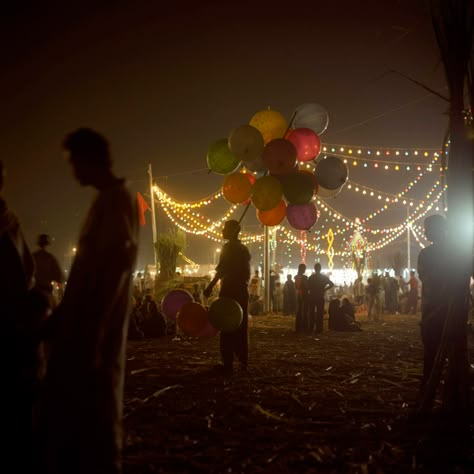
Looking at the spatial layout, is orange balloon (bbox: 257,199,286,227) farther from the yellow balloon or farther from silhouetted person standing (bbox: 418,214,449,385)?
silhouetted person standing (bbox: 418,214,449,385)

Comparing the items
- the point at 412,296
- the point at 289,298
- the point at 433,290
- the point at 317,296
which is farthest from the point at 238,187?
the point at 412,296

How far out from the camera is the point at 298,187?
7.38 metres

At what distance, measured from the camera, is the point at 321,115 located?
26.7ft

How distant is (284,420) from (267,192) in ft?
12.5

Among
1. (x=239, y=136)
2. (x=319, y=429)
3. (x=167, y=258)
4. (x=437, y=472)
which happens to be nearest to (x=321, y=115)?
(x=239, y=136)

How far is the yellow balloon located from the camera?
7.74 m

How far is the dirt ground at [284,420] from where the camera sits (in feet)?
11.0

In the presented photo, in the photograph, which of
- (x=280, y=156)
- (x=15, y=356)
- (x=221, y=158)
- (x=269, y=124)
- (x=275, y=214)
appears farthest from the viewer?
(x=275, y=214)

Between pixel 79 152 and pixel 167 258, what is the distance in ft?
42.4

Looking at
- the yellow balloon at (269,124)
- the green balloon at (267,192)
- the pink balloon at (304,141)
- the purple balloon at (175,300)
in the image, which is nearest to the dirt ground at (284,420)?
the purple balloon at (175,300)

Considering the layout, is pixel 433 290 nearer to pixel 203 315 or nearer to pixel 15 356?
pixel 203 315

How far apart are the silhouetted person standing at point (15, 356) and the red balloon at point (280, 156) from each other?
5145 millimetres

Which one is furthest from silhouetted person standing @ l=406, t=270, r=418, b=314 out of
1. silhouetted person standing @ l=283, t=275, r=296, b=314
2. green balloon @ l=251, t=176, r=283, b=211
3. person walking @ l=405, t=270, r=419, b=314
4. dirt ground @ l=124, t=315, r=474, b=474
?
green balloon @ l=251, t=176, r=283, b=211

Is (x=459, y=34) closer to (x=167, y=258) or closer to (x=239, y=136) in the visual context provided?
(x=239, y=136)
